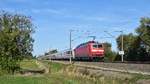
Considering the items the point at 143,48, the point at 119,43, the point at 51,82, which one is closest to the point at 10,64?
the point at 51,82

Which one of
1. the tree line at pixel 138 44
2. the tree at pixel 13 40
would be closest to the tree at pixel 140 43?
the tree line at pixel 138 44

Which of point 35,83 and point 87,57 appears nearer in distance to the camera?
point 35,83

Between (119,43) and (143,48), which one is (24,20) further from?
(119,43)

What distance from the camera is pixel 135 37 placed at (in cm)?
11869

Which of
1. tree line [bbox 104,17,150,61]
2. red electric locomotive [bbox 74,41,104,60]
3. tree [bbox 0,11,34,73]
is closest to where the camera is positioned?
tree [bbox 0,11,34,73]

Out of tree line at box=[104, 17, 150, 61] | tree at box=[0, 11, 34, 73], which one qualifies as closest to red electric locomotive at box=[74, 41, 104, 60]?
tree line at box=[104, 17, 150, 61]

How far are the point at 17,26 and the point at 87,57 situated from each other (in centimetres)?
4742

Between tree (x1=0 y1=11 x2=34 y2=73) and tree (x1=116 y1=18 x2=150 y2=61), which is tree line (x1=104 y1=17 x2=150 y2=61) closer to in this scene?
tree (x1=116 y1=18 x2=150 y2=61)

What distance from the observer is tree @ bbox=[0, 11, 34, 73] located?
1473 inches

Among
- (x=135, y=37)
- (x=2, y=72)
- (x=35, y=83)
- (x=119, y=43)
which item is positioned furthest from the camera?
(x=119, y=43)

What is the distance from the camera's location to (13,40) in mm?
37438

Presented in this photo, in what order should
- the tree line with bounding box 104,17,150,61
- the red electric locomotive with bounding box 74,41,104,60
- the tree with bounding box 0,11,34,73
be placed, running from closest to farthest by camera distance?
the tree with bounding box 0,11,34,73
the red electric locomotive with bounding box 74,41,104,60
the tree line with bounding box 104,17,150,61

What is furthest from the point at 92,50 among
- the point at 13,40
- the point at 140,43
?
the point at 13,40

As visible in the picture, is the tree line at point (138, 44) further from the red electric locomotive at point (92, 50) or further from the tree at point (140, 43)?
the red electric locomotive at point (92, 50)
